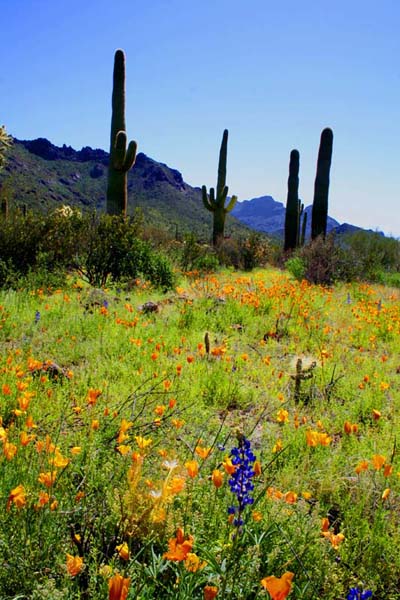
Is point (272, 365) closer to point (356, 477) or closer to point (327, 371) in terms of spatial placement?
point (327, 371)

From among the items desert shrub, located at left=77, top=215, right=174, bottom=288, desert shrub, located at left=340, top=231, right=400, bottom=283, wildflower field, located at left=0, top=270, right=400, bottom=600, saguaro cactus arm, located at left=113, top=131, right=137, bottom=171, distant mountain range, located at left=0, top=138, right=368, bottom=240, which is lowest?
wildflower field, located at left=0, top=270, right=400, bottom=600

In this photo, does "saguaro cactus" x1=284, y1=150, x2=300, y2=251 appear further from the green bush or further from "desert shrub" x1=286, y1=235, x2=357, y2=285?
the green bush

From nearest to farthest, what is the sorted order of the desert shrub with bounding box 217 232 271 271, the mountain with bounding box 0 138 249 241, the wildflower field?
the wildflower field
the desert shrub with bounding box 217 232 271 271
the mountain with bounding box 0 138 249 241

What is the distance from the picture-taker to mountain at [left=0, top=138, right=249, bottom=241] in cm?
6488

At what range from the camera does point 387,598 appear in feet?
5.80

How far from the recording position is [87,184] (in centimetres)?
8662

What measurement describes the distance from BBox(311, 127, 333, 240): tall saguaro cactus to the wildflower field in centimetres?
1095

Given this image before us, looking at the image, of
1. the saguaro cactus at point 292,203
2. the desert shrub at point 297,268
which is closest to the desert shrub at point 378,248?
the saguaro cactus at point 292,203

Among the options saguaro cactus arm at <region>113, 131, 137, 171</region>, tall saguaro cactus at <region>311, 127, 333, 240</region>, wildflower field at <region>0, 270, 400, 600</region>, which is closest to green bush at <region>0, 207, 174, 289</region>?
wildflower field at <region>0, 270, 400, 600</region>

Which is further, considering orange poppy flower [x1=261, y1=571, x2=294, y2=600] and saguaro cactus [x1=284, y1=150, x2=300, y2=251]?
saguaro cactus [x1=284, y1=150, x2=300, y2=251]

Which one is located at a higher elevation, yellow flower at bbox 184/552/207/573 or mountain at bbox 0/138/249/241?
mountain at bbox 0/138/249/241

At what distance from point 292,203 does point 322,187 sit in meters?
2.41

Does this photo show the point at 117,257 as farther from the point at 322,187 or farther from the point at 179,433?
the point at 322,187

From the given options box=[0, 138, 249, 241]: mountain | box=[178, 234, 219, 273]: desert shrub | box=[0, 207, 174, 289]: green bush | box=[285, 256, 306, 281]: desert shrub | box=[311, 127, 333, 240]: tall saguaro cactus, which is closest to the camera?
box=[0, 207, 174, 289]: green bush
